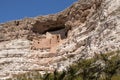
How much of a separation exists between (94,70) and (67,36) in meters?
11.5

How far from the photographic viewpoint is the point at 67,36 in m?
34.5

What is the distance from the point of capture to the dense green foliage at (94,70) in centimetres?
2230

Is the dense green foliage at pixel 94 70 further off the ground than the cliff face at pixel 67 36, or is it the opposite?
the cliff face at pixel 67 36

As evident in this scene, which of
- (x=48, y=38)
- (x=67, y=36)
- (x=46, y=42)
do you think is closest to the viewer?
(x=67, y=36)

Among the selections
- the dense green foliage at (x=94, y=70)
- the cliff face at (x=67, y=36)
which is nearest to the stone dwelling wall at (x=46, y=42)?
the cliff face at (x=67, y=36)

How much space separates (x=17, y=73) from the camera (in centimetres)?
3055

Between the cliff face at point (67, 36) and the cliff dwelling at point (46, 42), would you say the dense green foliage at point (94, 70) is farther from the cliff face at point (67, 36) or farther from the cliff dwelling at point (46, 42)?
the cliff dwelling at point (46, 42)

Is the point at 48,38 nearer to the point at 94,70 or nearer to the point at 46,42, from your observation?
the point at 46,42

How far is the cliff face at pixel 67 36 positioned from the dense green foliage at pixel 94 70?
1150 millimetres

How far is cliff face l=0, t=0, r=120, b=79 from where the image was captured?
27469mm

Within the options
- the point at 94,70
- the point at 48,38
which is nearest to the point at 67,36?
the point at 48,38

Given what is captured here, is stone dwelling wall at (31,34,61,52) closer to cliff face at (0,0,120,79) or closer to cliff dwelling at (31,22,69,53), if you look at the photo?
cliff dwelling at (31,22,69,53)

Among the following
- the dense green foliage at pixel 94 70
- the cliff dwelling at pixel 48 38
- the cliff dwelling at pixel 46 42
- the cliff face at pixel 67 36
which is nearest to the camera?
the dense green foliage at pixel 94 70

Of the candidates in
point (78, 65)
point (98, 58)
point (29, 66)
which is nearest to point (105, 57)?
point (98, 58)
